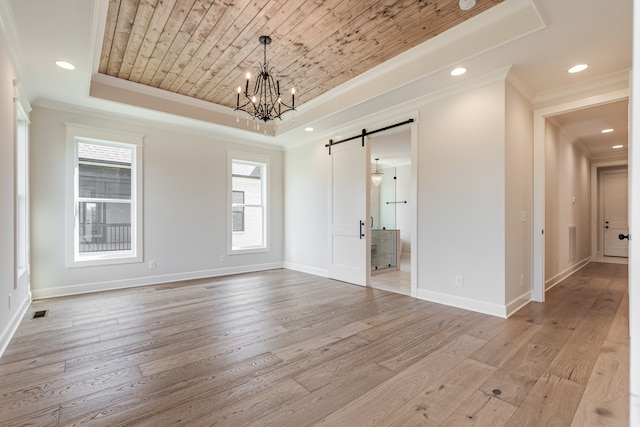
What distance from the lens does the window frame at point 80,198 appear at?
167 inches

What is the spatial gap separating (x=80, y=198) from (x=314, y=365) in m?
4.16

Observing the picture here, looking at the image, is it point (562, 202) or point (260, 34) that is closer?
point (260, 34)

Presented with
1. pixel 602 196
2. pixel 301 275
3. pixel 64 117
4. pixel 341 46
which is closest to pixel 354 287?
pixel 301 275

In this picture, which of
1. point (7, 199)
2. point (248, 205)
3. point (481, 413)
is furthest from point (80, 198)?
point (481, 413)

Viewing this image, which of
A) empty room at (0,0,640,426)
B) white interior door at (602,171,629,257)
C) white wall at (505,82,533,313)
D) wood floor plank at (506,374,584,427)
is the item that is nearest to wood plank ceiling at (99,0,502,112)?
empty room at (0,0,640,426)

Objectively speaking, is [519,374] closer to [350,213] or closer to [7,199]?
[350,213]

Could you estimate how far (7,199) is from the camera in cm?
273

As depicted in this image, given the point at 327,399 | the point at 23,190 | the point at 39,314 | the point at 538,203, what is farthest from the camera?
the point at 538,203

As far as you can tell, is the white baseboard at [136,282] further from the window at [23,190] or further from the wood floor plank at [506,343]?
the wood floor plank at [506,343]

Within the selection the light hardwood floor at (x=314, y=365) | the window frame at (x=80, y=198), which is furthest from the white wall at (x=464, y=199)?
the window frame at (x=80, y=198)

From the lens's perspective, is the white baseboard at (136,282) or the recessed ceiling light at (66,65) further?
the white baseboard at (136,282)

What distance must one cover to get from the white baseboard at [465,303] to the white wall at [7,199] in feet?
13.5

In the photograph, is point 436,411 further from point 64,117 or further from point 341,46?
point 64,117

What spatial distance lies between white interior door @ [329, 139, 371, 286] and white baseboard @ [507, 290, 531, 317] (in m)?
1.94
